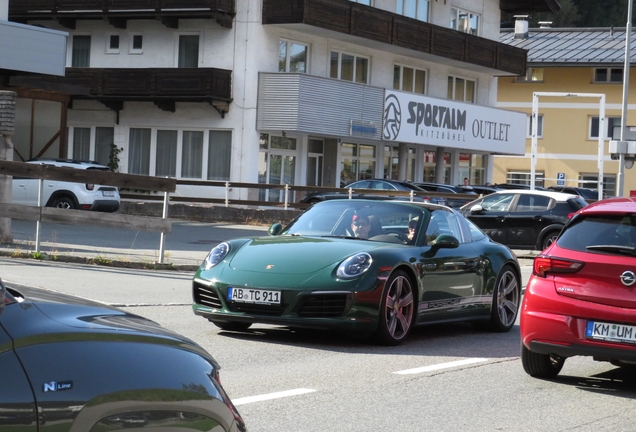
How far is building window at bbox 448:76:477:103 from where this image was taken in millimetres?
50094

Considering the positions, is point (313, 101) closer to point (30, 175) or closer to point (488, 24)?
point (488, 24)

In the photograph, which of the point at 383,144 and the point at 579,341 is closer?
the point at 579,341

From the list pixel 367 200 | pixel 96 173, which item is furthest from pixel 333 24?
pixel 367 200

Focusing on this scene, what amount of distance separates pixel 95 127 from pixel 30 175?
80.3 feet

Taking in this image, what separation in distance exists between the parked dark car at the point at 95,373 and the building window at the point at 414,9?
43049mm

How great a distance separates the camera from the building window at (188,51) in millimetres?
39031

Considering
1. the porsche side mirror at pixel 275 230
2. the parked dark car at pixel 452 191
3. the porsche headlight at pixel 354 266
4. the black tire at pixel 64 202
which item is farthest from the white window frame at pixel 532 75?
the porsche headlight at pixel 354 266

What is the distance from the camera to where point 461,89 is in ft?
167

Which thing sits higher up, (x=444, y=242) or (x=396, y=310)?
(x=444, y=242)

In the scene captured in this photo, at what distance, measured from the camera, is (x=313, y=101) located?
126ft

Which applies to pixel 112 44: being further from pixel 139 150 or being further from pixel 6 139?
pixel 6 139

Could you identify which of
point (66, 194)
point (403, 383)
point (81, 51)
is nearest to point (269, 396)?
point (403, 383)

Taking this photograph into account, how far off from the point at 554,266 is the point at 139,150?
33.3m

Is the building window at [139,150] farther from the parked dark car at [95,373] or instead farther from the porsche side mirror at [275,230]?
the parked dark car at [95,373]
